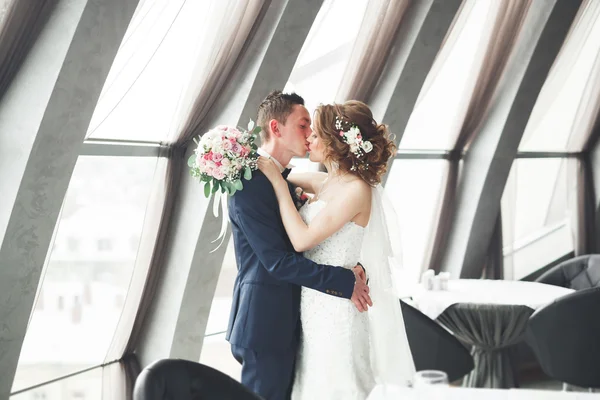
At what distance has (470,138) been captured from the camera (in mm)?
Result: 7156

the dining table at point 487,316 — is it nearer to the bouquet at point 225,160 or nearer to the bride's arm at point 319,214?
the bride's arm at point 319,214

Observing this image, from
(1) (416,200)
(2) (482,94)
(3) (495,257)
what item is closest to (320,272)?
(2) (482,94)

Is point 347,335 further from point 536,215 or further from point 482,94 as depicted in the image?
point 536,215

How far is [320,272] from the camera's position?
116 inches

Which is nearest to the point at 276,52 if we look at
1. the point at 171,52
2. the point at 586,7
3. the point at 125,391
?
the point at 171,52

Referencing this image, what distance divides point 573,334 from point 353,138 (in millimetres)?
2484

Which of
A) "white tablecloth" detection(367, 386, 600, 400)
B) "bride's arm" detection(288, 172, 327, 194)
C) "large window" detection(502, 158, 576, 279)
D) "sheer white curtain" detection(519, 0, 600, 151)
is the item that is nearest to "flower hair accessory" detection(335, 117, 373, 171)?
"bride's arm" detection(288, 172, 327, 194)

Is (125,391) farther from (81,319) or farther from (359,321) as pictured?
(359,321)

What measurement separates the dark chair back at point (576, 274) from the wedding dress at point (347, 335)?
3695 mm

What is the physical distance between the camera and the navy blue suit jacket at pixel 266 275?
293 centimetres

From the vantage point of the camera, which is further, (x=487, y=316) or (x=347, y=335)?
(x=487, y=316)

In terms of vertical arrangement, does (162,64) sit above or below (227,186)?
above

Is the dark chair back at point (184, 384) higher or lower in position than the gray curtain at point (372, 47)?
lower

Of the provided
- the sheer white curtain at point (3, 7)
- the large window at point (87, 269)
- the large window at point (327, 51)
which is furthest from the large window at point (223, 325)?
the sheer white curtain at point (3, 7)
